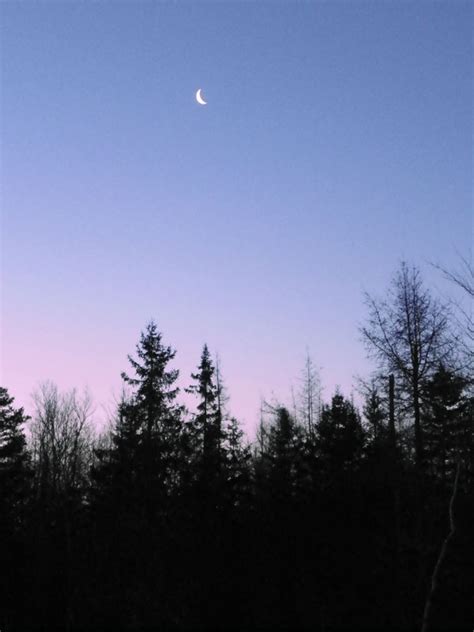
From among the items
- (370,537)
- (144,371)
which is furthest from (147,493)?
(144,371)

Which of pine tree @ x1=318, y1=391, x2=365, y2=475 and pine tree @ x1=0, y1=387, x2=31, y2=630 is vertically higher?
pine tree @ x1=318, y1=391, x2=365, y2=475

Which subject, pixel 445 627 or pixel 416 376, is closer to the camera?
pixel 445 627

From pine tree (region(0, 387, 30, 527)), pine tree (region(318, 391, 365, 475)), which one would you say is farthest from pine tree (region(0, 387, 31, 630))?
pine tree (region(318, 391, 365, 475))

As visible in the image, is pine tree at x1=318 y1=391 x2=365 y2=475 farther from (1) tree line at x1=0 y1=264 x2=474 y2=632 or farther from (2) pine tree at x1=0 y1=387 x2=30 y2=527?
(2) pine tree at x1=0 y1=387 x2=30 y2=527

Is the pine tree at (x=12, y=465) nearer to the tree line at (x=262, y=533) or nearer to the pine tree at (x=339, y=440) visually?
the tree line at (x=262, y=533)

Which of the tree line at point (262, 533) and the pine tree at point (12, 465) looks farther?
the pine tree at point (12, 465)

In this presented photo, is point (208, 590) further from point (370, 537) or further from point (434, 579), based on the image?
point (434, 579)

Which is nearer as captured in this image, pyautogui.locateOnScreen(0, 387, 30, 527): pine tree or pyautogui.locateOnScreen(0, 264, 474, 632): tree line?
pyautogui.locateOnScreen(0, 264, 474, 632): tree line

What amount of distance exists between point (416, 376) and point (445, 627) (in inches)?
348

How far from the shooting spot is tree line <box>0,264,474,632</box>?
17.3 metres

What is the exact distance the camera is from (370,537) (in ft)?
73.3

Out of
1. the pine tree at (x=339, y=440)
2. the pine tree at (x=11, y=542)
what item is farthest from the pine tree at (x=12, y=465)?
the pine tree at (x=339, y=440)

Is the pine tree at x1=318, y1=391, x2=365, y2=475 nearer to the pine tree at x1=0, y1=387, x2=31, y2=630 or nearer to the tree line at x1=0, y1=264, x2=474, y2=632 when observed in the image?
the tree line at x1=0, y1=264, x2=474, y2=632

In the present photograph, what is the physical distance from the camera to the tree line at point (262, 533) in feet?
56.7
